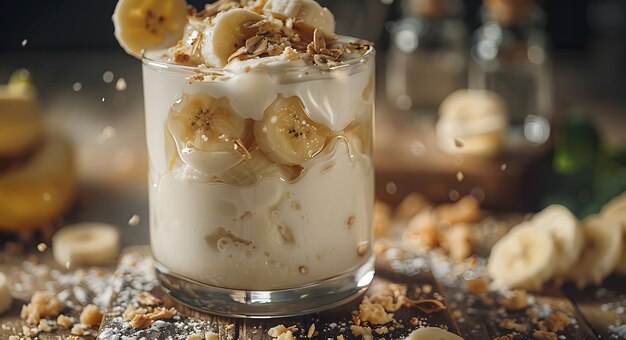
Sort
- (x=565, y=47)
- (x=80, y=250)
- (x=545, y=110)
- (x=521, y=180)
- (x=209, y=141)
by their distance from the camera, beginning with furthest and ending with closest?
1. (x=565, y=47)
2. (x=545, y=110)
3. (x=521, y=180)
4. (x=80, y=250)
5. (x=209, y=141)

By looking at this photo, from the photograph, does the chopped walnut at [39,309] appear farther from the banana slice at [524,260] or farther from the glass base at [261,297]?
the banana slice at [524,260]

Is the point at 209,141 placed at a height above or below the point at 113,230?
above

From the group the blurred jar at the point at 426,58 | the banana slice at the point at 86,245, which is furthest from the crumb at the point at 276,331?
the blurred jar at the point at 426,58

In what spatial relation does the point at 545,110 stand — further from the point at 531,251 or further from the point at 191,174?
the point at 191,174

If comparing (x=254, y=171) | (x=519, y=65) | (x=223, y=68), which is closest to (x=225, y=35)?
(x=223, y=68)

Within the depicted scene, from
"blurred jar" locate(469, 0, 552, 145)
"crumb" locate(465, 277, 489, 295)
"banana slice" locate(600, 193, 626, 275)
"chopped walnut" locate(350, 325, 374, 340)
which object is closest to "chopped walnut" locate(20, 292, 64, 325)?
"chopped walnut" locate(350, 325, 374, 340)

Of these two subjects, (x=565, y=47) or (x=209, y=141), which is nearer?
(x=209, y=141)

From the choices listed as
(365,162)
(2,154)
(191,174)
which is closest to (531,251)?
(365,162)
